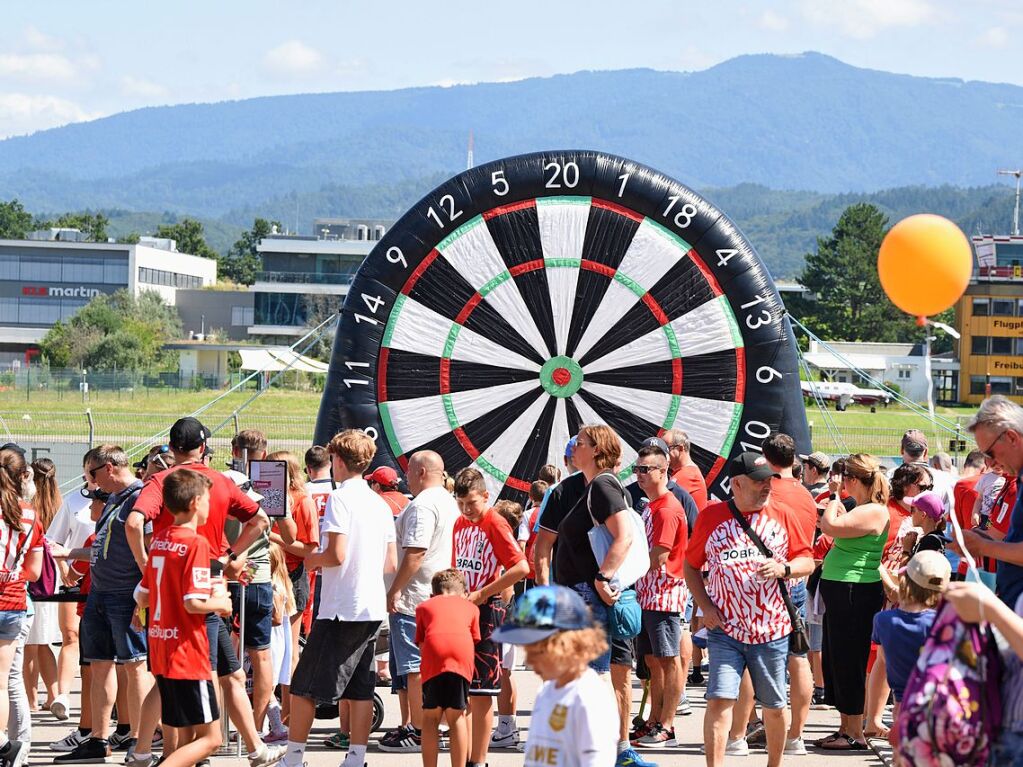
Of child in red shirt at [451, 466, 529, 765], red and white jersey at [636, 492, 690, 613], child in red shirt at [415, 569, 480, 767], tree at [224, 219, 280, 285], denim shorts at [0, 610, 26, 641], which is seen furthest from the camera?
tree at [224, 219, 280, 285]

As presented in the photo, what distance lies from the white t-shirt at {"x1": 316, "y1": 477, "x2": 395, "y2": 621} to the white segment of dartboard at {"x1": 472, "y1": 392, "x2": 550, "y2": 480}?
5262mm

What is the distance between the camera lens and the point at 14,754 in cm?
678

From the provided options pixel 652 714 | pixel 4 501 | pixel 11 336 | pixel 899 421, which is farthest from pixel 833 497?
pixel 11 336

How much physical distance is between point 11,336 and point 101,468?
84.0 m

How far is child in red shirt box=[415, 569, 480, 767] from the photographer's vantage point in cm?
649

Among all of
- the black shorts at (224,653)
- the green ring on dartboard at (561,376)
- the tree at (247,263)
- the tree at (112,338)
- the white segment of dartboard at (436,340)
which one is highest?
the tree at (247,263)

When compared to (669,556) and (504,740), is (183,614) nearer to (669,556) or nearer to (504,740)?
(504,740)

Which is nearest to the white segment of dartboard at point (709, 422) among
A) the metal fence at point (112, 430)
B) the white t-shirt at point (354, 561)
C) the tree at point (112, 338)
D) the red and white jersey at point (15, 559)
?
the white t-shirt at point (354, 561)

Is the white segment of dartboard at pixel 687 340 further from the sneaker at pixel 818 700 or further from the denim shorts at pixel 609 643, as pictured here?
the denim shorts at pixel 609 643

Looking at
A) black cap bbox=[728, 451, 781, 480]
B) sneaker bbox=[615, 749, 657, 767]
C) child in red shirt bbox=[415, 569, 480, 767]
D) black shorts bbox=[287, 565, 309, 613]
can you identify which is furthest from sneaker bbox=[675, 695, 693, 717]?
black cap bbox=[728, 451, 781, 480]

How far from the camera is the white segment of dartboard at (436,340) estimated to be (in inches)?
468

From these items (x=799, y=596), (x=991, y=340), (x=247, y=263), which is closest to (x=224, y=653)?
(x=799, y=596)

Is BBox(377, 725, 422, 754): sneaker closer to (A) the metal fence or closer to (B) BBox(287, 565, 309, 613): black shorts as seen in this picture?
(B) BBox(287, 565, 309, 613): black shorts

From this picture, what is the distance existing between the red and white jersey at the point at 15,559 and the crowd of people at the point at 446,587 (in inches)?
0.4
